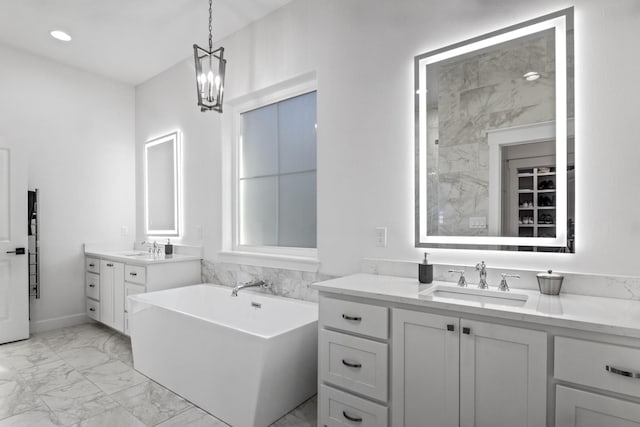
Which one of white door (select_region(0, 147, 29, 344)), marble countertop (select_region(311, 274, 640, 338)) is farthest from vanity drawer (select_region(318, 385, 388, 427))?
white door (select_region(0, 147, 29, 344))

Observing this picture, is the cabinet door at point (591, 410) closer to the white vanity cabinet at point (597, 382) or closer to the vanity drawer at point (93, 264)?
the white vanity cabinet at point (597, 382)

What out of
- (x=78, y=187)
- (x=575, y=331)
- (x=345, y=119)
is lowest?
(x=575, y=331)

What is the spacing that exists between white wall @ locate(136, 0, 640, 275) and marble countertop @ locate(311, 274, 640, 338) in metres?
0.23

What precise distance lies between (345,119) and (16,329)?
144 inches

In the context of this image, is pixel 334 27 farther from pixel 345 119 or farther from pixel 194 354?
pixel 194 354

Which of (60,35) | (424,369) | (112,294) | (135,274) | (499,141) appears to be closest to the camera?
(424,369)

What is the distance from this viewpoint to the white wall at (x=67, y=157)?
3.65 meters

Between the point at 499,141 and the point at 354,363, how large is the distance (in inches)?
54.6

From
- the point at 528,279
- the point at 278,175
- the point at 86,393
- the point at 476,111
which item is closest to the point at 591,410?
the point at 528,279

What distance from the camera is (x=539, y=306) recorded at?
141 cm

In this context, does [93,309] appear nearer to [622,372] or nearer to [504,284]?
[504,284]

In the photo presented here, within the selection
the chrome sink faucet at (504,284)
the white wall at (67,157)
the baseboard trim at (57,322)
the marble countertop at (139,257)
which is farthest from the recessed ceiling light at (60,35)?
the chrome sink faucet at (504,284)

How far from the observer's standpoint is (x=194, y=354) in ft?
7.39

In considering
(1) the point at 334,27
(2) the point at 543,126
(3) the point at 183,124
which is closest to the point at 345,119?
(1) the point at 334,27
